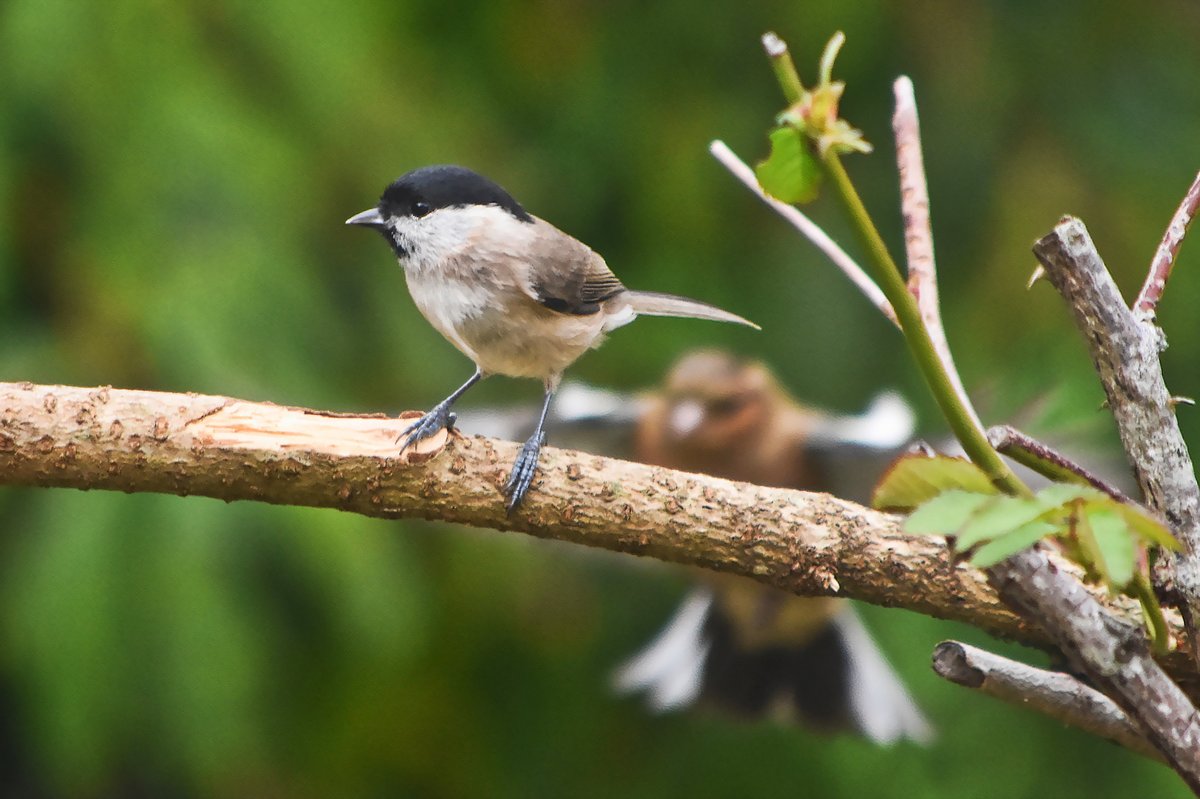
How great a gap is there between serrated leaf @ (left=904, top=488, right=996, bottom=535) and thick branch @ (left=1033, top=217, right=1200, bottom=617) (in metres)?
0.27

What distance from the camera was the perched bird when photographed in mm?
2912

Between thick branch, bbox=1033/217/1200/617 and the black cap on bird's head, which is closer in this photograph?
thick branch, bbox=1033/217/1200/617

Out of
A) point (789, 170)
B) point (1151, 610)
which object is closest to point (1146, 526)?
point (1151, 610)

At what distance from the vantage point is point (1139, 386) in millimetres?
1055

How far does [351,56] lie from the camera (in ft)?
10.3

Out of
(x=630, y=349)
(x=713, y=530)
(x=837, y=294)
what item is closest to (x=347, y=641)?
(x=630, y=349)

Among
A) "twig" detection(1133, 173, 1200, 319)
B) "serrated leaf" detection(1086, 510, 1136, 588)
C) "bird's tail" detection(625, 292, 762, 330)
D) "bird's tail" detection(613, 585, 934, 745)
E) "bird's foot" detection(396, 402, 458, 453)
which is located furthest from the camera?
"bird's tail" detection(613, 585, 934, 745)

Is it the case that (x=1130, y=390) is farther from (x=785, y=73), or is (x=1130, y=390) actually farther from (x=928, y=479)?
(x=785, y=73)

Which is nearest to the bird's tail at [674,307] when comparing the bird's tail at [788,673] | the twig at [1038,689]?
the bird's tail at [788,673]

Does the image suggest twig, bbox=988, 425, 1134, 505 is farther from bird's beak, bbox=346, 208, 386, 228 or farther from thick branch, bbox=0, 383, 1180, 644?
bird's beak, bbox=346, 208, 386, 228

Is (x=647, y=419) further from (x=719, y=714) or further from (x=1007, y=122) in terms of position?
(x=1007, y=122)

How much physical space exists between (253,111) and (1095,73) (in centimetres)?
239

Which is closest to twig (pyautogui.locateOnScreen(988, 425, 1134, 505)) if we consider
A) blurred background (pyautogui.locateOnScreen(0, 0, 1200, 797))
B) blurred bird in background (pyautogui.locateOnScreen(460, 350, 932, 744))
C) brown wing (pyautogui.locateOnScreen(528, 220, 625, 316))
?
brown wing (pyautogui.locateOnScreen(528, 220, 625, 316))

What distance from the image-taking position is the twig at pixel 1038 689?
1148mm
